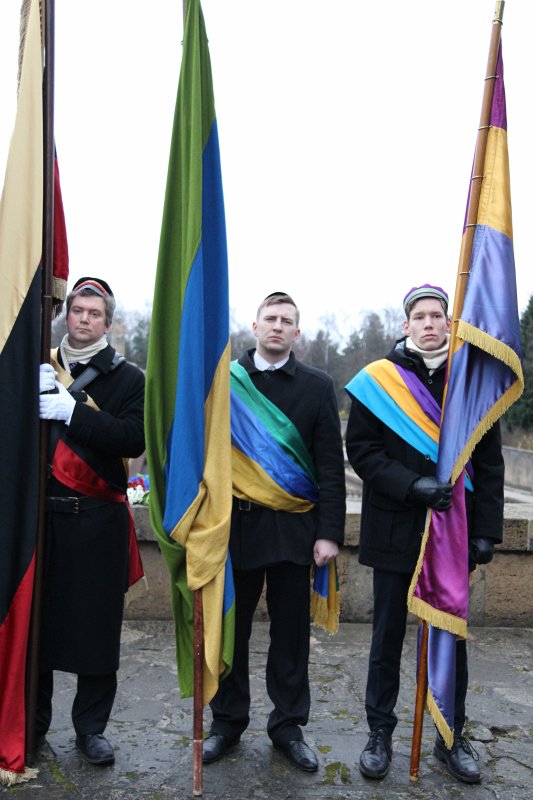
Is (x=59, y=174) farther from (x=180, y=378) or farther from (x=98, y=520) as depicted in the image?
(x=98, y=520)

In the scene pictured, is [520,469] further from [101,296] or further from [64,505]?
[64,505]

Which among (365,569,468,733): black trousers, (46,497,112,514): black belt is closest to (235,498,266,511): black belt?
(365,569,468,733): black trousers

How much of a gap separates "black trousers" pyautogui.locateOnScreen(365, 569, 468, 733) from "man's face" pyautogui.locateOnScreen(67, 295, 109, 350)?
172cm

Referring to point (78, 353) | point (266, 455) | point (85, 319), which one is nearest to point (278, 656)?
point (266, 455)

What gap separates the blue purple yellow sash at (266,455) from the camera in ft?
11.7

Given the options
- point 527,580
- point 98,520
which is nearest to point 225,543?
point 98,520

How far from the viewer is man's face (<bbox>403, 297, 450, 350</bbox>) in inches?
141

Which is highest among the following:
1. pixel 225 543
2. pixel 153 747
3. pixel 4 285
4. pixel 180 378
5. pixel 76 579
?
pixel 4 285

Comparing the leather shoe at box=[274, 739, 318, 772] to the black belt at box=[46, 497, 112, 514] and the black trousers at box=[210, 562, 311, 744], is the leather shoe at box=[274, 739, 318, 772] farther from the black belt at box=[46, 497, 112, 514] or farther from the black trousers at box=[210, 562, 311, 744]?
the black belt at box=[46, 497, 112, 514]

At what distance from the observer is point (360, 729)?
13.0 ft

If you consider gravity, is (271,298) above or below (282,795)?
above

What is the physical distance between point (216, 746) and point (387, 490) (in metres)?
1.42

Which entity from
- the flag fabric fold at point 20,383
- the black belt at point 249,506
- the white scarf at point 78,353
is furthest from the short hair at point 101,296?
the black belt at point 249,506

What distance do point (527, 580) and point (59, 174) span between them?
4152 millimetres
